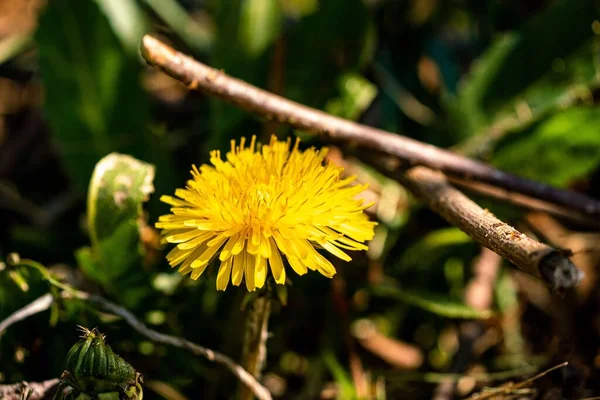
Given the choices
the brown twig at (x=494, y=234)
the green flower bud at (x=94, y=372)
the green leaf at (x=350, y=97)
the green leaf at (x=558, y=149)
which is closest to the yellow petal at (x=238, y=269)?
the green flower bud at (x=94, y=372)

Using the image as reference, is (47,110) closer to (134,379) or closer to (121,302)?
(121,302)

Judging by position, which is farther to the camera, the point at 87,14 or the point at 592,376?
the point at 87,14

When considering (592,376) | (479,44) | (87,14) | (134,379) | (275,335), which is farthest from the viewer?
(479,44)

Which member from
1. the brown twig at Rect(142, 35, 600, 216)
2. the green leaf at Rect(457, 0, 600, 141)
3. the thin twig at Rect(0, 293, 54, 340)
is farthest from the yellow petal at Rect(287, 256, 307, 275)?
the green leaf at Rect(457, 0, 600, 141)

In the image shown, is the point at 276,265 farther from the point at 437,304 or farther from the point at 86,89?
the point at 86,89

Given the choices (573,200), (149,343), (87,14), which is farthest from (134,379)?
(87,14)
